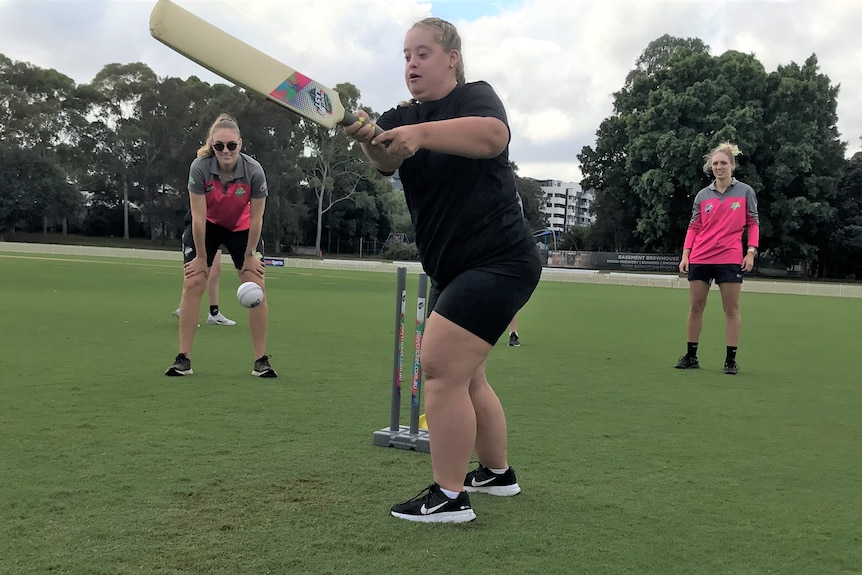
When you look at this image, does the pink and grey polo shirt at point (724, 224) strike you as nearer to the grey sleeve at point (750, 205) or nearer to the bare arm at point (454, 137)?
the grey sleeve at point (750, 205)

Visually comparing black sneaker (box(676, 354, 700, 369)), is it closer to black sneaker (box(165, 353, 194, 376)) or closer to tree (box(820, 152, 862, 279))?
black sneaker (box(165, 353, 194, 376))

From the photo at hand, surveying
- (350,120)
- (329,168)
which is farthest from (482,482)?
(329,168)

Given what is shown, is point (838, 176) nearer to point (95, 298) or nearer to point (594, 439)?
point (95, 298)

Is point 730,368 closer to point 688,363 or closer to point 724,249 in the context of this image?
point 688,363

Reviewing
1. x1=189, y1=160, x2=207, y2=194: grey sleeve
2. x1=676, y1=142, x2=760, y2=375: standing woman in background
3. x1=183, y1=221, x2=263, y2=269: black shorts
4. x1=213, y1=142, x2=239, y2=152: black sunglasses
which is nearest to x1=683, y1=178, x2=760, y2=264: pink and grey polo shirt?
x1=676, y1=142, x2=760, y2=375: standing woman in background

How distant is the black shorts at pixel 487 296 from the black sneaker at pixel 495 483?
0.68 meters

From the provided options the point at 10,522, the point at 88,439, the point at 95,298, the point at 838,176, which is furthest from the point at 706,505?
the point at 838,176

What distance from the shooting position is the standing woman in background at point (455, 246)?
303 centimetres

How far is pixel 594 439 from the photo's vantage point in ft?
14.5

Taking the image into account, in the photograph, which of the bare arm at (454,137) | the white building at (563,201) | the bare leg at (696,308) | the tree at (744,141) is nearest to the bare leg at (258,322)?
the bare arm at (454,137)

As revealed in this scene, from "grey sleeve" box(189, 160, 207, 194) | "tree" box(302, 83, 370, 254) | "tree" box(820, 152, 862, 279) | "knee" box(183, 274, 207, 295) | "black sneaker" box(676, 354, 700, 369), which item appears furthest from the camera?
"tree" box(302, 83, 370, 254)

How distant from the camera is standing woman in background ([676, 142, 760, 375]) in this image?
7.50m

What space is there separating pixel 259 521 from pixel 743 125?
4615cm

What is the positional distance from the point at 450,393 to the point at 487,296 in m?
0.43
